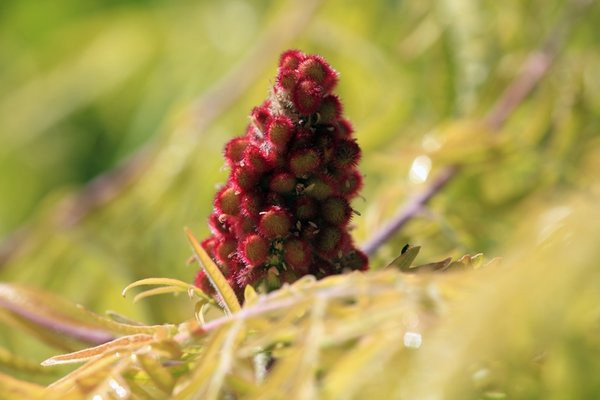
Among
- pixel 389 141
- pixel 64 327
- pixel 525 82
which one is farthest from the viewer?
pixel 389 141

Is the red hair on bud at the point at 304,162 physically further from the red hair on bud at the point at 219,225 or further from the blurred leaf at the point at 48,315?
the blurred leaf at the point at 48,315

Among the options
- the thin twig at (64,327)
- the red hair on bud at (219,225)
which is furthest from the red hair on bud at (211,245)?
the thin twig at (64,327)

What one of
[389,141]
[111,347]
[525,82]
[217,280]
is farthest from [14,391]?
[389,141]

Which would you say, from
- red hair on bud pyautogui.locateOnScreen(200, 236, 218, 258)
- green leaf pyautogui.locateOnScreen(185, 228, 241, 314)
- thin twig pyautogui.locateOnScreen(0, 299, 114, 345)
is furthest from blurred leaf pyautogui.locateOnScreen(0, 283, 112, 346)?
green leaf pyautogui.locateOnScreen(185, 228, 241, 314)

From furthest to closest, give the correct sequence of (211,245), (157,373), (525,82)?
(525,82), (211,245), (157,373)

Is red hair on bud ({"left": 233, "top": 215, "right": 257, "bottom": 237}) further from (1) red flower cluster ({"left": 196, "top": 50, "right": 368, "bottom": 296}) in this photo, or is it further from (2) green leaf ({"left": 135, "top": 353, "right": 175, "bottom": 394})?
(2) green leaf ({"left": 135, "top": 353, "right": 175, "bottom": 394})

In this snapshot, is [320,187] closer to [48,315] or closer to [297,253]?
[297,253]
